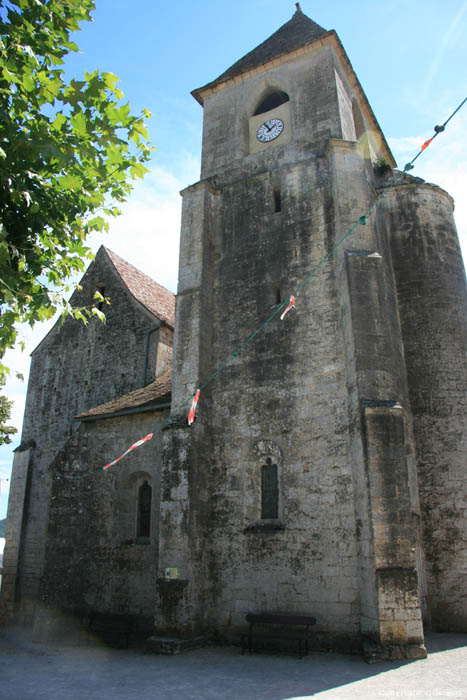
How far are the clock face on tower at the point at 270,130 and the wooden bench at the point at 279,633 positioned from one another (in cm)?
1221

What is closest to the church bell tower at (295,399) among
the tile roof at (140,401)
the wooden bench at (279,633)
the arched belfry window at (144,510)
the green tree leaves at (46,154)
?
the wooden bench at (279,633)

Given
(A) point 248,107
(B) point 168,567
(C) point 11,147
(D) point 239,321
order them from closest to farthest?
1. (C) point 11,147
2. (B) point 168,567
3. (D) point 239,321
4. (A) point 248,107

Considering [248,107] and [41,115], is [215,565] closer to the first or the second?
[41,115]

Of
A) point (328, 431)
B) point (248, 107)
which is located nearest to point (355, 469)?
point (328, 431)

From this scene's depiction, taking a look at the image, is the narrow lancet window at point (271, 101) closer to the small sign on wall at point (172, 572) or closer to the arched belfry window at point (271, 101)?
the arched belfry window at point (271, 101)

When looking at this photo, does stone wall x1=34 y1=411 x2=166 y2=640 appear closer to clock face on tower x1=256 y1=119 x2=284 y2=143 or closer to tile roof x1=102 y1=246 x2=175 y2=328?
→ tile roof x1=102 y1=246 x2=175 y2=328

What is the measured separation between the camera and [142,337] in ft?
54.9

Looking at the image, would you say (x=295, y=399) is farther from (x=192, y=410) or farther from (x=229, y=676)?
(x=229, y=676)

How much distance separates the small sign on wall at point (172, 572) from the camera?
36.1ft

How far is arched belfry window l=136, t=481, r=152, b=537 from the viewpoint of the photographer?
1338 centimetres

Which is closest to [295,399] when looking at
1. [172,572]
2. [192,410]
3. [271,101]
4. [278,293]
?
[192,410]

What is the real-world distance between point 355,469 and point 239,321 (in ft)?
15.7

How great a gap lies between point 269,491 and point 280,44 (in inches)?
533

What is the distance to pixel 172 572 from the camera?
11.1 m
